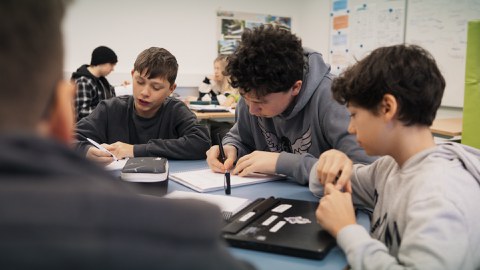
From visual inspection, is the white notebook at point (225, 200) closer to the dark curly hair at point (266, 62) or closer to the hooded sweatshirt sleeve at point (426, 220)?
the hooded sweatshirt sleeve at point (426, 220)

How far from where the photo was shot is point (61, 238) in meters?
0.31

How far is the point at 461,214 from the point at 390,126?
0.27 m

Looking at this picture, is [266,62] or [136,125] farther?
[136,125]

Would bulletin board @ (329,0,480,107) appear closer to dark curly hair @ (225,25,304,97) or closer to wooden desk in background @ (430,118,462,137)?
wooden desk in background @ (430,118,462,137)

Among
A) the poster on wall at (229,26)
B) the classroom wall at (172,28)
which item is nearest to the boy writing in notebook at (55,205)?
the classroom wall at (172,28)

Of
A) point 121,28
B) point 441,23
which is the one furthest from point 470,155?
point 121,28

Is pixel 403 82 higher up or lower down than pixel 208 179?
higher up

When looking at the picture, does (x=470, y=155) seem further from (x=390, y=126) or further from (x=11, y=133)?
(x=11, y=133)

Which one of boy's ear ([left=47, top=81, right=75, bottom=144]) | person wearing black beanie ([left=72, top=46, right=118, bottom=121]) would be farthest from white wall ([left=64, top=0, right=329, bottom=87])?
boy's ear ([left=47, top=81, right=75, bottom=144])

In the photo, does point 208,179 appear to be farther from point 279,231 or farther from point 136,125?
point 136,125

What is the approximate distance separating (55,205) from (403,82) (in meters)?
0.85

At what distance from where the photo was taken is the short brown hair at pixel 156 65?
1961 millimetres

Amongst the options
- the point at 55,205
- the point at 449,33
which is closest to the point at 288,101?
the point at 55,205

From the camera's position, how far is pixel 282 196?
4.13ft
